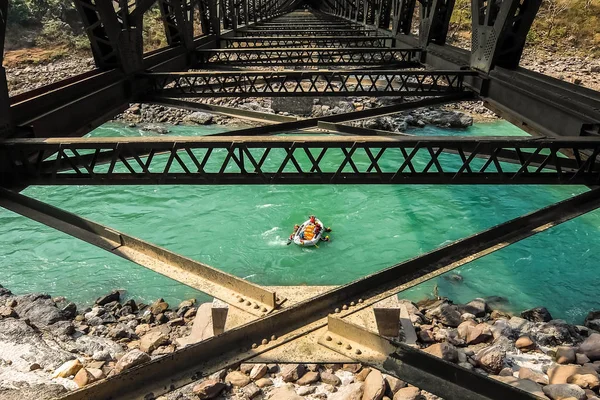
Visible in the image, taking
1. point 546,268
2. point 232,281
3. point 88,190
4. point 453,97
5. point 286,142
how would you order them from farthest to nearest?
point 88,190, point 546,268, point 453,97, point 286,142, point 232,281

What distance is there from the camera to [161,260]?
407cm

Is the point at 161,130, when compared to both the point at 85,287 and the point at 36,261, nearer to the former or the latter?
the point at 36,261

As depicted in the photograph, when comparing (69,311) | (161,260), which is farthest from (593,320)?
(69,311)

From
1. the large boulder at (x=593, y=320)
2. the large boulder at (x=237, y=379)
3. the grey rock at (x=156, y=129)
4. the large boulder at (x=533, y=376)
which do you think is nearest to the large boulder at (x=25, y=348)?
the large boulder at (x=237, y=379)

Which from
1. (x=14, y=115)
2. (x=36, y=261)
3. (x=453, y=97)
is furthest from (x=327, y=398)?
(x=36, y=261)

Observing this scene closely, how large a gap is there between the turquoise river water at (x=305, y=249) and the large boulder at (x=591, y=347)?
2.13 m

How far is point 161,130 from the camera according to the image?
22.4m

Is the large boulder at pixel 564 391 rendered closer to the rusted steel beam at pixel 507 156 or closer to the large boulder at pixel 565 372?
the large boulder at pixel 565 372

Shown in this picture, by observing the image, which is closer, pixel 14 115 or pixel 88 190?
pixel 14 115

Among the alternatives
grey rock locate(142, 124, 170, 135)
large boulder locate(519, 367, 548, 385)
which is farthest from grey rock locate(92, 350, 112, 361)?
grey rock locate(142, 124, 170, 135)

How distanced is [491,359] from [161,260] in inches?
228

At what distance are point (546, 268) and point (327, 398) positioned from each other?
28.7ft

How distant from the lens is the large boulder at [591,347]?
7262mm

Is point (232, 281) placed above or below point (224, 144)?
below
